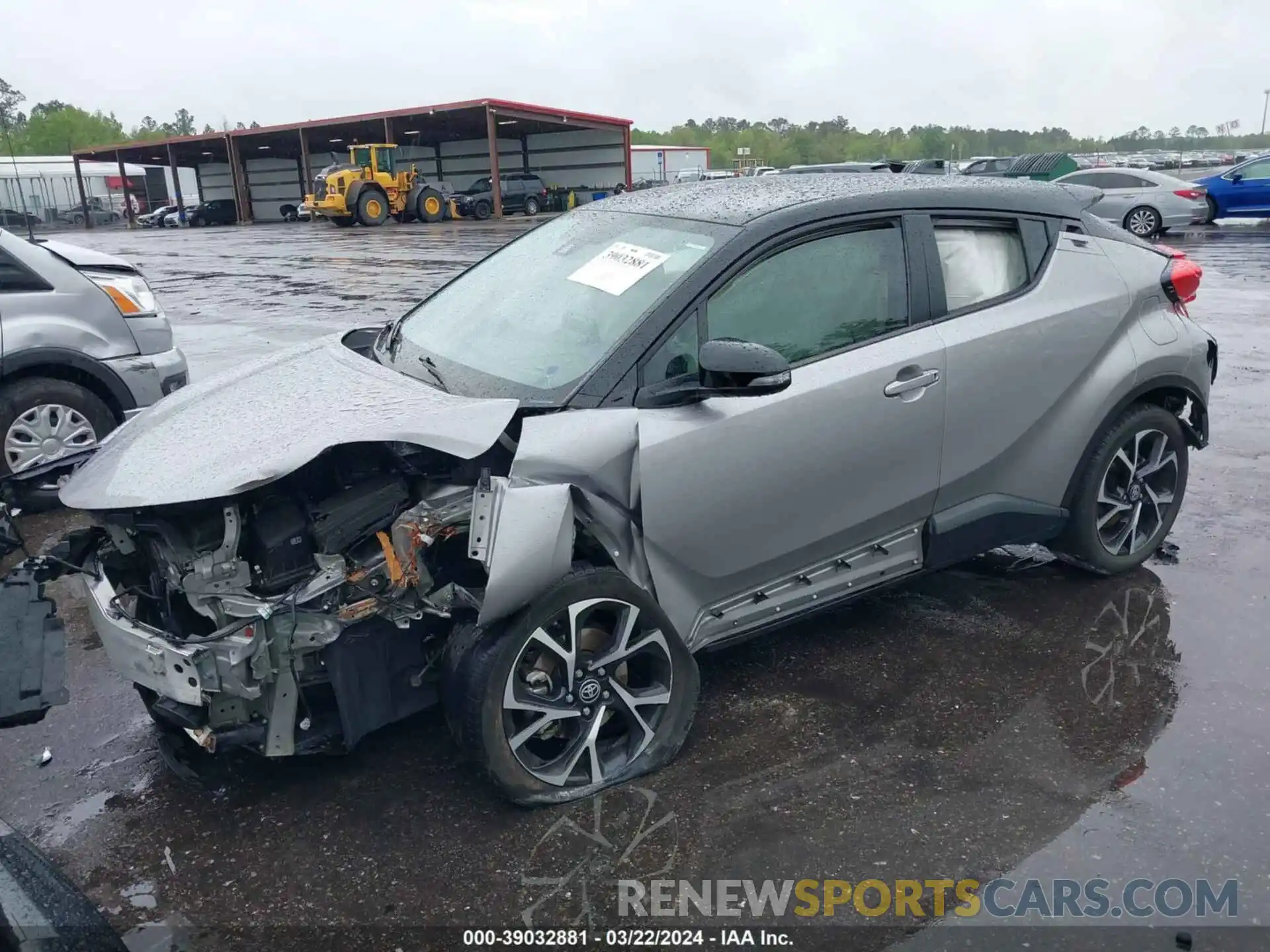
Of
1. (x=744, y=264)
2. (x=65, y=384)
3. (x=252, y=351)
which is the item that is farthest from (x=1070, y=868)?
(x=252, y=351)

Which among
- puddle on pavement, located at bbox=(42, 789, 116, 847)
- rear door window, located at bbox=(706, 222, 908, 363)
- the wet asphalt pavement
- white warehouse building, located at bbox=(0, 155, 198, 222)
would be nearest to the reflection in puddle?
the wet asphalt pavement

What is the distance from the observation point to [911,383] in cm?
350

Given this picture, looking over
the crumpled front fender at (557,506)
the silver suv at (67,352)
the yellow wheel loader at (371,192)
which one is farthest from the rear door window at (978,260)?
the yellow wheel loader at (371,192)

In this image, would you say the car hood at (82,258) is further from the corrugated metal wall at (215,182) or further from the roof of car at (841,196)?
the corrugated metal wall at (215,182)

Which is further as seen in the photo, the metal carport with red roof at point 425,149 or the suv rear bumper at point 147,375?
the metal carport with red roof at point 425,149

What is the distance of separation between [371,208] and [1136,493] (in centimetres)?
3683

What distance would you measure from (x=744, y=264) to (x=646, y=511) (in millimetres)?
915

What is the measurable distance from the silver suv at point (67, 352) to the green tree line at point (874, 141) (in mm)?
79198

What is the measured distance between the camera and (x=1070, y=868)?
2688 millimetres

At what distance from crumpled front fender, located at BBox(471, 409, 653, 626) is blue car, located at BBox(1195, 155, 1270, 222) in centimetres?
2372

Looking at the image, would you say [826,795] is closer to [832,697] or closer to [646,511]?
[832,697]

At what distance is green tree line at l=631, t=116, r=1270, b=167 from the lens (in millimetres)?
89062

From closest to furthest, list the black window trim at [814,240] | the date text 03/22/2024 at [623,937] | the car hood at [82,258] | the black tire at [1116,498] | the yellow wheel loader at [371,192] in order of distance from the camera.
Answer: the date text 03/22/2024 at [623,937] → the black window trim at [814,240] → the black tire at [1116,498] → the car hood at [82,258] → the yellow wheel loader at [371,192]

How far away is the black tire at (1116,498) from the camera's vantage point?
414 centimetres
